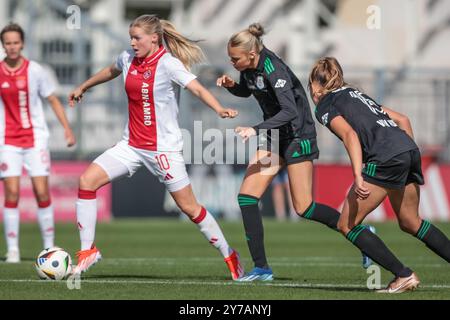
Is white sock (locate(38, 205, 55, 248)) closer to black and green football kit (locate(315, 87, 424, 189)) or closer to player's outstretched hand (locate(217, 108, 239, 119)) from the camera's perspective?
player's outstretched hand (locate(217, 108, 239, 119))

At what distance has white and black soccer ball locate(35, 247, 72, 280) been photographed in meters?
8.96

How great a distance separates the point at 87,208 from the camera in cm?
905

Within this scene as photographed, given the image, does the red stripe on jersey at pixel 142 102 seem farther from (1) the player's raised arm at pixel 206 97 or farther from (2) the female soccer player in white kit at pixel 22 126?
(2) the female soccer player in white kit at pixel 22 126

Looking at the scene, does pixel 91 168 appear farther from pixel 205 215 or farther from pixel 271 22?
pixel 271 22

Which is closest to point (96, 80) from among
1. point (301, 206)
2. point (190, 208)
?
point (190, 208)

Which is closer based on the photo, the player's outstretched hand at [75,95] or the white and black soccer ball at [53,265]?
the white and black soccer ball at [53,265]

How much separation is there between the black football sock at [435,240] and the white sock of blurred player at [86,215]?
2.70m

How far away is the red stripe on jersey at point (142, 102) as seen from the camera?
9.00m

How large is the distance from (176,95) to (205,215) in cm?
106

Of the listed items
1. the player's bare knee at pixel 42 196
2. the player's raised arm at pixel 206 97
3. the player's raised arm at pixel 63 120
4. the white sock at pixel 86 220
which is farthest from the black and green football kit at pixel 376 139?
the player's bare knee at pixel 42 196

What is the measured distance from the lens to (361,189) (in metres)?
7.76

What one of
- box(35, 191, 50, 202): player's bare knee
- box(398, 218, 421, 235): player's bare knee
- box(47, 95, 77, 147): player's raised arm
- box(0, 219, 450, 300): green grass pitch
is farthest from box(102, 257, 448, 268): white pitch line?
box(398, 218, 421, 235): player's bare knee

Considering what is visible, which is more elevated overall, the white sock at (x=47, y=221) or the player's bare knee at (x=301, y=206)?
the player's bare knee at (x=301, y=206)

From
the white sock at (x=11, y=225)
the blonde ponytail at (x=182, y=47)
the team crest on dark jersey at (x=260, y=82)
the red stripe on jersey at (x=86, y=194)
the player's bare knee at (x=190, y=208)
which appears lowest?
the white sock at (x=11, y=225)
